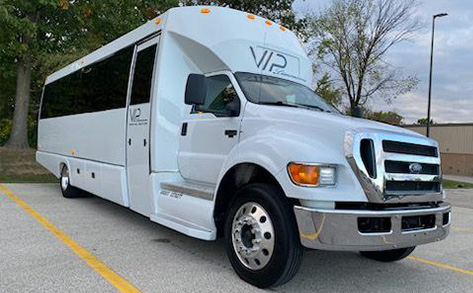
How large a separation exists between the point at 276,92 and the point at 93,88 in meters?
4.65

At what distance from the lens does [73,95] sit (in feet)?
32.0

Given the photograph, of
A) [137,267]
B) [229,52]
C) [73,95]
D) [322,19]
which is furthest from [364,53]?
[137,267]

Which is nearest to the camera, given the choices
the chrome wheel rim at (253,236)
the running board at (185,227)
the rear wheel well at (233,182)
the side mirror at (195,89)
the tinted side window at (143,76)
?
the chrome wheel rim at (253,236)

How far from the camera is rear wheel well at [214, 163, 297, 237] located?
180 inches

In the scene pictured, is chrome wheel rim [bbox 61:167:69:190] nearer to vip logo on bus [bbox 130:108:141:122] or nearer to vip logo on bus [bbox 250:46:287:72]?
vip logo on bus [bbox 130:108:141:122]

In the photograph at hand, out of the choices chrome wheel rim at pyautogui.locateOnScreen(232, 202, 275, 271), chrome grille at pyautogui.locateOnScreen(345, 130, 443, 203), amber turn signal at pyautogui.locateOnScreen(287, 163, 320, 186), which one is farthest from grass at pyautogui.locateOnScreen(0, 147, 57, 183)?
chrome grille at pyautogui.locateOnScreen(345, 130, 443, 203)

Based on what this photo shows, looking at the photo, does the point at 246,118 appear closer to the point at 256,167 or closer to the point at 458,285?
the point at 256,167

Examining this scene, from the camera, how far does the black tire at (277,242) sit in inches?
157

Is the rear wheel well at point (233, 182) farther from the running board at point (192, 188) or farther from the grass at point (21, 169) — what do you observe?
the grass at point (21, 169)

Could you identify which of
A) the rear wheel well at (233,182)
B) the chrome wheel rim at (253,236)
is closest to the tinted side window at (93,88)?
the rear wheel well at (233,182)

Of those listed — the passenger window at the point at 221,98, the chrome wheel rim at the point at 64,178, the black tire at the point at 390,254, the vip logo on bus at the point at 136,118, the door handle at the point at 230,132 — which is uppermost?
the passenger window at the point at 221,98

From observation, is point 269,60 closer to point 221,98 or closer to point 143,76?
point 221,98

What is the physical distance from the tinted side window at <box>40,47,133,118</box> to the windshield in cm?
256

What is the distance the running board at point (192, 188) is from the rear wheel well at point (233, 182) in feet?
0.47
